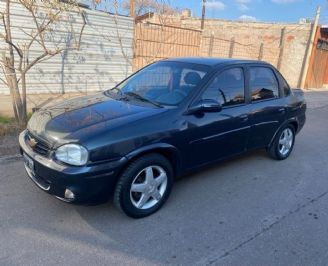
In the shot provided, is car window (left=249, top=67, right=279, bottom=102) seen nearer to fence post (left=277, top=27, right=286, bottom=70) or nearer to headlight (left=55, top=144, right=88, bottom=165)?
headlight (left=55, top=144, right=88, bottom=165)

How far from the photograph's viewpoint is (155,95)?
12.8 feet

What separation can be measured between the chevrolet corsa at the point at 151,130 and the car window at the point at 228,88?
12 millimetres

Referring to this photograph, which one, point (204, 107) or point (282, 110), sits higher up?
point (204, 107)

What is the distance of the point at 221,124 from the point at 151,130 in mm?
1111

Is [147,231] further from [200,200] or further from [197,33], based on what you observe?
[197,33]

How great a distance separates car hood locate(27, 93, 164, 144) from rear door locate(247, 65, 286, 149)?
1673mm

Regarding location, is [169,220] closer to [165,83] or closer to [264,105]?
[165,83]

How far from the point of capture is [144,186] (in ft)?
11.0

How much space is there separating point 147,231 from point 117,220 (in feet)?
1.16

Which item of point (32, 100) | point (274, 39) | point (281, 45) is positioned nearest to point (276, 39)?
point (274, 39)

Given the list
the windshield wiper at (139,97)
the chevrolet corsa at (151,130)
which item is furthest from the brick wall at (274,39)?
the windshield wiper at (139,97)

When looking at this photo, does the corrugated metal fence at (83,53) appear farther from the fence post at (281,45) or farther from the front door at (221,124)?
the fence post at (281,45)

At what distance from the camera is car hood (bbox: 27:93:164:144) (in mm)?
3115

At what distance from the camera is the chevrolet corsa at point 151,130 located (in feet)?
9.76
